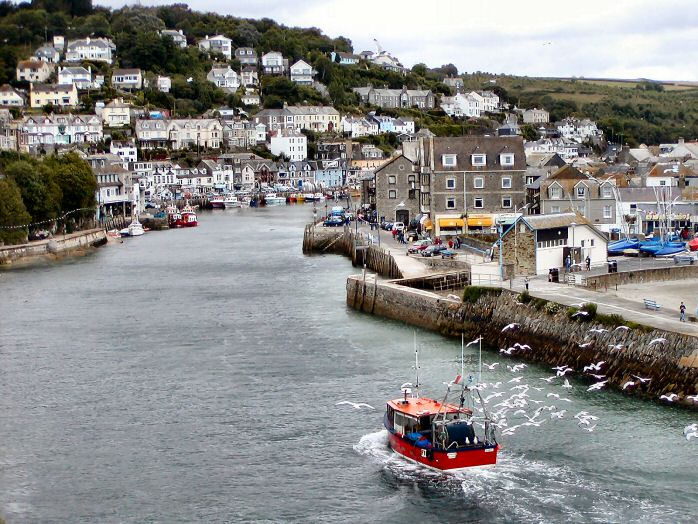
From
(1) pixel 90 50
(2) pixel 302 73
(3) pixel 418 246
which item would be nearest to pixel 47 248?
(3) pixel 418 246

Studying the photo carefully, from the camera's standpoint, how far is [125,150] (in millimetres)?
119125

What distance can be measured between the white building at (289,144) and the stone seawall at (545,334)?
92851 millimetres

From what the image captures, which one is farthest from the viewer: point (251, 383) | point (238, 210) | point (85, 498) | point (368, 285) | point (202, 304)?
point (238, 210)

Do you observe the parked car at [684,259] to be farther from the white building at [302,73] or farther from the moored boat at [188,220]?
the white building at [302,73]

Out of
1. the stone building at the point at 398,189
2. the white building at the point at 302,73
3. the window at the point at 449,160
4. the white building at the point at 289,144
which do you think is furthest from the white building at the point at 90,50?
the window at the point at 449,160

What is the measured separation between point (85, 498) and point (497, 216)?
35742mm

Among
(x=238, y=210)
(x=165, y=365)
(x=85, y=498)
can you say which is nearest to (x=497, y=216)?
(x=165, y=365)

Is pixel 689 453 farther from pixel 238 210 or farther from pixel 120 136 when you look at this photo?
pixel 120 136

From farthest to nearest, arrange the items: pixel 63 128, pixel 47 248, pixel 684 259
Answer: pixel 63 128
pixel 47 248
pixel 684 259

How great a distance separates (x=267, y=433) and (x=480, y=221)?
31295 millimetres

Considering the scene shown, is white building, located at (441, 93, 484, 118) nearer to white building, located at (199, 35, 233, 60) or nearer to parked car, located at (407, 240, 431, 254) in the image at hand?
white building, located at (199, 35, 233, 60)

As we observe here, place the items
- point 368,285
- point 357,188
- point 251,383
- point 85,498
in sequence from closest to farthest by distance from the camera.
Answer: point 85,498
point 251,383
point 368,285
point 357,188

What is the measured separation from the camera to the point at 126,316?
4097 centimetres

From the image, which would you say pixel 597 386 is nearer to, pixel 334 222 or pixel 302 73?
pixel 334 222
